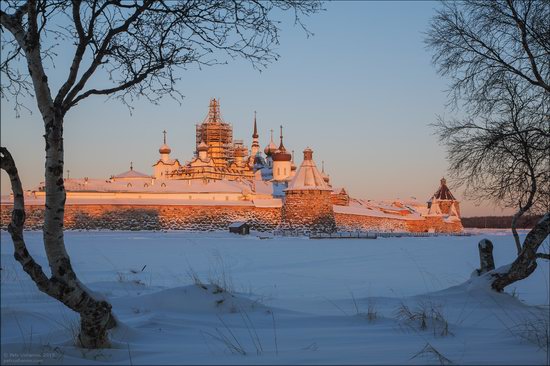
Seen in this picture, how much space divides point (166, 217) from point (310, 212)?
429 inches

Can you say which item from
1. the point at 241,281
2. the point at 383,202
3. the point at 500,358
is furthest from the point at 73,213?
the point at 383,202

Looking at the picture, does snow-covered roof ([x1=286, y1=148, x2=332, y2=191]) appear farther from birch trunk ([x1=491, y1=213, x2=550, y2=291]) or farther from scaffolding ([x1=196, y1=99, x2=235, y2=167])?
birch trunk ([x1=491, y1=213, x2=550, y2=291])

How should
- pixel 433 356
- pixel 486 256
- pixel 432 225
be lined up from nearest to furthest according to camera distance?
pixel 433 356 < pixel 486 256 < pixel 432 225

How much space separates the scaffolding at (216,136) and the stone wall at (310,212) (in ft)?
76.1

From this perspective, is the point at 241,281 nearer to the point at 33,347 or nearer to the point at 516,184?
the point at 516,184

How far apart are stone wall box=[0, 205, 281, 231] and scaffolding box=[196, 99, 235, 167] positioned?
66.7ft

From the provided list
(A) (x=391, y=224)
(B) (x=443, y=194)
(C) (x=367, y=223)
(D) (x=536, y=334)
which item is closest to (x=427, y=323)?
(D) (x=536, y=334)

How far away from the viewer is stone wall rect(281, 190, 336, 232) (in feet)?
137

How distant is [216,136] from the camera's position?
2645 inches

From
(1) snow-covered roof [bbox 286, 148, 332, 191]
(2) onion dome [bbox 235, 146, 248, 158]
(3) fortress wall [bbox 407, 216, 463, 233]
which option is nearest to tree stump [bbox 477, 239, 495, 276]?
(1) snow-covered roof [bbox 286, 148, 332, 191]

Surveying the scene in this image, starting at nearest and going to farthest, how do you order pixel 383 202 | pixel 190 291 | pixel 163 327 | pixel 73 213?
1. pixel 163 327
2. pixel 190 291
3. pixel 73 213
4. pixel 383 202

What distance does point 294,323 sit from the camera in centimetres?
478

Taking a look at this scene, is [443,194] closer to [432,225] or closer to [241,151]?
[432,225]

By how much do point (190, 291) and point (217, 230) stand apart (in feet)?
126
